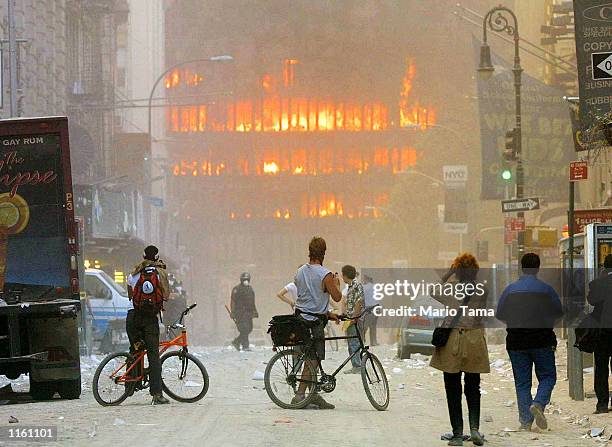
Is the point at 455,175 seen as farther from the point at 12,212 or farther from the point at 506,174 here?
the point at 12,212

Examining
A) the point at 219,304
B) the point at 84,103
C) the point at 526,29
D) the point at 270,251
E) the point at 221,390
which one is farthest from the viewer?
the point at 270,251

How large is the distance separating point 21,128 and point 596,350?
8.00 meters

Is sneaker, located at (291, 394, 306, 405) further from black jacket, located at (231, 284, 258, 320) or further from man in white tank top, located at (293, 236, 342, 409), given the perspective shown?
black jacket, located at (231, 284, 258, 320)

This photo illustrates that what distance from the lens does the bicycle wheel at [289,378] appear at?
50.9ft

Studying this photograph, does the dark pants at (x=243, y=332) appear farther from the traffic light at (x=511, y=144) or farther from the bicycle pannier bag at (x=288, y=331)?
the bicycle pannier bag at (x=288, y=331)

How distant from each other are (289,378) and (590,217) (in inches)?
372

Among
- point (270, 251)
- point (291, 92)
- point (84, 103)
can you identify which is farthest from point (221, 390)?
point (291, 92)

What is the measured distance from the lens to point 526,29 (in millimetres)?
76688

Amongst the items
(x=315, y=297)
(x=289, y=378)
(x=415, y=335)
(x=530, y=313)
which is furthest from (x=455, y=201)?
A: (x=530, y=313)

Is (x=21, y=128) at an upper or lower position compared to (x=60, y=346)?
upper

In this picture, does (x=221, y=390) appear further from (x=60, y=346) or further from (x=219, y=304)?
(x=219, y=304)

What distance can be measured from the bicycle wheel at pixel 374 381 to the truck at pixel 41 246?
4409mm

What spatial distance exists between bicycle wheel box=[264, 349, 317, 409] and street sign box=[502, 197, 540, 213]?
16.0m

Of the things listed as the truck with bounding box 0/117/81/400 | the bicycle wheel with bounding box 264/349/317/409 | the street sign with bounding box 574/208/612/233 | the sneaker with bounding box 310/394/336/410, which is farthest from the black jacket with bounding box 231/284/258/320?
the bicycle wheel with bounding box 264/349/317/409
